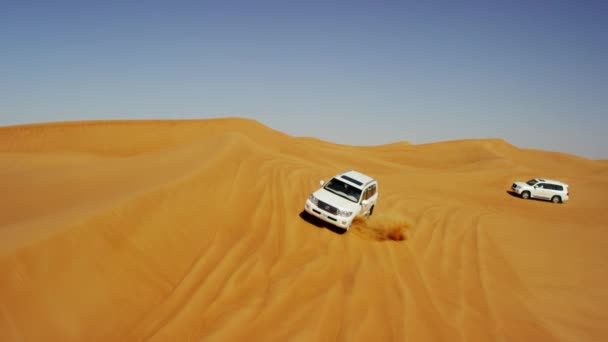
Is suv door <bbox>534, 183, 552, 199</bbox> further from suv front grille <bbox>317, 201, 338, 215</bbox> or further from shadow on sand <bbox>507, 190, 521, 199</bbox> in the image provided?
suv front grille <bbox>317, 201, 338, 215</bbox>

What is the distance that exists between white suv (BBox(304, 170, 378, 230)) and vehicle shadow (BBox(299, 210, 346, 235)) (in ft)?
1.06

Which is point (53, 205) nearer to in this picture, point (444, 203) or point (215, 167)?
point (215, 167)

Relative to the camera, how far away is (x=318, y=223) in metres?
11.1

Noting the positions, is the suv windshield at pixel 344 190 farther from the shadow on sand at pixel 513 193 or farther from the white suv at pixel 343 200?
the shadow on sand at pixel 513 193

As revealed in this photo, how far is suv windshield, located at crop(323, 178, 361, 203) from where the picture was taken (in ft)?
37.0

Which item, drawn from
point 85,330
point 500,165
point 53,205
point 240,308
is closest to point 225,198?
point 53,205

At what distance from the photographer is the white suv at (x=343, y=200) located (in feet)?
33.8

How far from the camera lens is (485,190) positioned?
26.6m

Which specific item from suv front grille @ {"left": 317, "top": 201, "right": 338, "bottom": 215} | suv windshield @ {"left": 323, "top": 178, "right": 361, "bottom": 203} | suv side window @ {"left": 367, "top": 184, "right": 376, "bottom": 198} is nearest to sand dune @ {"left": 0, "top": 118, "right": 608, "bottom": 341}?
suv front grille @ {"left": 317, "top": 201, "right": 338, "bottom": 215}

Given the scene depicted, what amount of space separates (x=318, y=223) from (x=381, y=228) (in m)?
1.99

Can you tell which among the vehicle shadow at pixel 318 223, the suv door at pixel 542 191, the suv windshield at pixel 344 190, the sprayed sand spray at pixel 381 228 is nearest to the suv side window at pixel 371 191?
the suv windshield at pixel 344 190

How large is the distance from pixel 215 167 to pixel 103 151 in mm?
20942

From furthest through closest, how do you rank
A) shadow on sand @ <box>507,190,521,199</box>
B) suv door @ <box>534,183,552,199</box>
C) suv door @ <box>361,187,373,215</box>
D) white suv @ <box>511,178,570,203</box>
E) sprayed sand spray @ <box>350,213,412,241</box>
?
1. shadow on sand @ <box>507,190,521,199</box>
2. suv door @ <box>534,183,552,199</box>
3. white suv @ <box>511,178,570,203</box>
4. suv door @ <box>361,187,373,215</box>
5. sprayed sand spray @ <box>350,213,412,241</box>

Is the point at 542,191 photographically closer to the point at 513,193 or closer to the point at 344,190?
the point at 513,193
